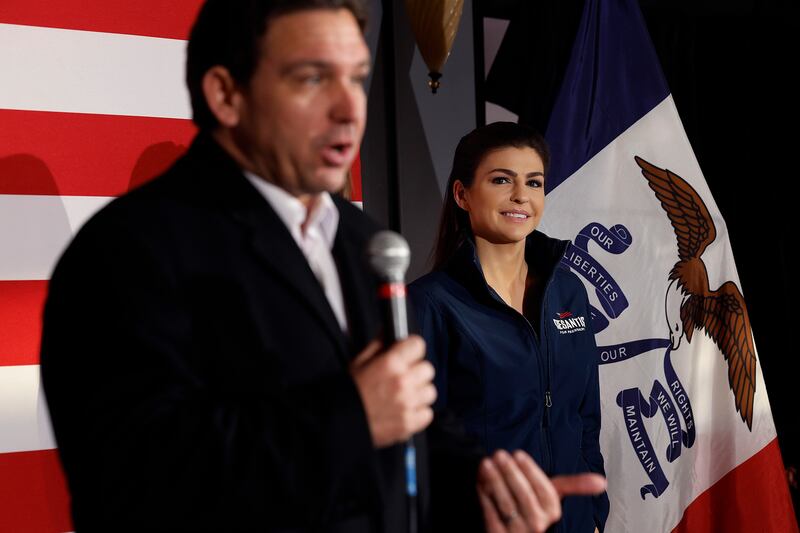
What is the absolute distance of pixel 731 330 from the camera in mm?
2686

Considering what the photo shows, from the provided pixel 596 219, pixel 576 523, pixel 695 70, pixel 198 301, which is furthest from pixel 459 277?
pixel 695 70

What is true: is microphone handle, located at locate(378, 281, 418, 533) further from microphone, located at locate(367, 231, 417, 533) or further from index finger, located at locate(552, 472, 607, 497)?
index finger, located at locate(552, 472, 607, 497)

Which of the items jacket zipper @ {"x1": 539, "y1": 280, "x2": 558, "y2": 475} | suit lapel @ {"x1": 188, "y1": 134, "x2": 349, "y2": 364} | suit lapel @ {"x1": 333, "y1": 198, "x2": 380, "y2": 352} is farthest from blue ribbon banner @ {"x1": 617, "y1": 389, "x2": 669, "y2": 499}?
suit lapel @ {"x1": 188, "y1": 134, "x2": 349, "y2": 364}

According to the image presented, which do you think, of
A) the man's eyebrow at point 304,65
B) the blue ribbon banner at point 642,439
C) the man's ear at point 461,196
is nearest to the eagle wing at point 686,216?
the blue ribbon banner at point 642,439

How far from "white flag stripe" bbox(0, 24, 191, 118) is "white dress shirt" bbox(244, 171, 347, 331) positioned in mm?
1256

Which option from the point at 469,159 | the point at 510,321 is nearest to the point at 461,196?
the point at 469,159

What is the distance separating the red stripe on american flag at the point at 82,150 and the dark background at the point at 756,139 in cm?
216

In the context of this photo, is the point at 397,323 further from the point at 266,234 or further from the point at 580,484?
the point at 580,484

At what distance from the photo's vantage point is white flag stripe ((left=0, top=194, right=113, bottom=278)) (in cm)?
188

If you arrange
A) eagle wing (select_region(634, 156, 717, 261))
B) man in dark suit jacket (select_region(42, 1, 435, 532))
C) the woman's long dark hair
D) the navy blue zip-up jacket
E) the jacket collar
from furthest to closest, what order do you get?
eagle wing (select_region(634, 156, 717, 261)) < the woman's long dark hair < the jacket collar < the navy blue zip-up jacket < man in dark suit jacket (select_region(42, 1, 435, 532))

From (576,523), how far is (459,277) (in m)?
0.67

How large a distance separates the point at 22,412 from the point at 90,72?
2.78 feet

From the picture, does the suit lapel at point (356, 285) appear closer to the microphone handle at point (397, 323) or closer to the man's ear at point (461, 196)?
the microphone handle at point (397, 323)

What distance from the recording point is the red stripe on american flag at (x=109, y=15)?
1946 millimetres
